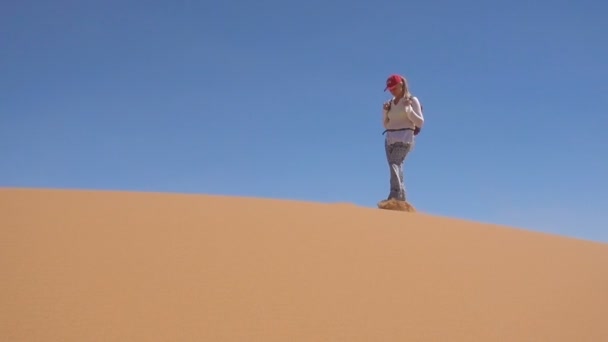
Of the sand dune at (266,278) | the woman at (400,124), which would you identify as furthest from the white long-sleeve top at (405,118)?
the sand dune at (266,278)

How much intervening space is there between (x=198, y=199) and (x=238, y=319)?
2.83 meters

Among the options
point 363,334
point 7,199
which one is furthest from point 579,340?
point 7,199

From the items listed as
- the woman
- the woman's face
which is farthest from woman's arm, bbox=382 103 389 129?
the woman's face

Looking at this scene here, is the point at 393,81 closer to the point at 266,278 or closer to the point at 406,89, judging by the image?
the point at 406,89

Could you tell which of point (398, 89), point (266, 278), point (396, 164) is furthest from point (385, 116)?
point (266, 278)

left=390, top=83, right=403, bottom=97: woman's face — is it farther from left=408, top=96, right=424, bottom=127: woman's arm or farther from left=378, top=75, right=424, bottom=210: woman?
left=408, top=96, right=424, bottom=127: woman's arm

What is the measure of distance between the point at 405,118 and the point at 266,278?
13.8 ft

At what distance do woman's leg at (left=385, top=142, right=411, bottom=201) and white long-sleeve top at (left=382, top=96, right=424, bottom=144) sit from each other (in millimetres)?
77

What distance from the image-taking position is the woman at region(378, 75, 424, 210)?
6.93 m

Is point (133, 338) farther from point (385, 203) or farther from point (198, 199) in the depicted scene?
point (385, 203)

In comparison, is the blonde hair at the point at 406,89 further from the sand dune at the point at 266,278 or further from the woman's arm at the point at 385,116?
the sand dune at the point at 266,278

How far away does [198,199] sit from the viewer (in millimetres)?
5406

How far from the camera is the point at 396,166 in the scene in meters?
6.95

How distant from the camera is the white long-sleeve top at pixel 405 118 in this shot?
694 cm
